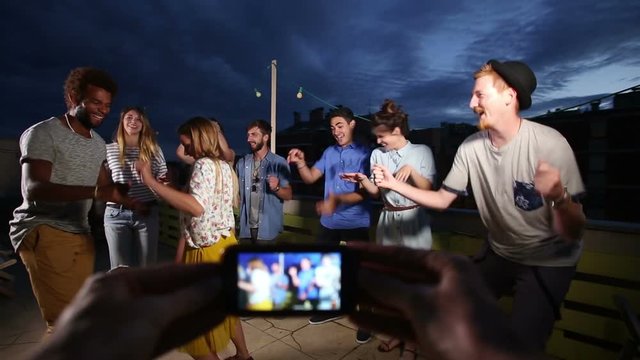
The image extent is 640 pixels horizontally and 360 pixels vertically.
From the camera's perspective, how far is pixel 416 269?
76 cm

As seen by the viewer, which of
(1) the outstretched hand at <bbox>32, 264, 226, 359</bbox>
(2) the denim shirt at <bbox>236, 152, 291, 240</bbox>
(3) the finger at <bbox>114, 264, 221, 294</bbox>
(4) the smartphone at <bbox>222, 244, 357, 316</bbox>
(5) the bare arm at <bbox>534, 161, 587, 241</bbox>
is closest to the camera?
(1) the outstretched hand at <bbox>32, 264, 226, 359</bbox>

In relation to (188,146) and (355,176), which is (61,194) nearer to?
(188,146)

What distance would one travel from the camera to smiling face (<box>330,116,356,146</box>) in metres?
3.70

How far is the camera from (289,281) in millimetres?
848

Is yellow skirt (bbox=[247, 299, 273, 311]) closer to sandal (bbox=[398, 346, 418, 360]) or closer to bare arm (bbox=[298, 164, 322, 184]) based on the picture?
sandal (bbox=[398, 346, 418, 360])

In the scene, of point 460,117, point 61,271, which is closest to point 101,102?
point 61,271

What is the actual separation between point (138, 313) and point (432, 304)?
0.59 meters

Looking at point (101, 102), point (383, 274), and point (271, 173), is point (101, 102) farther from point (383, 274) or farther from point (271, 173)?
point (383, 274)

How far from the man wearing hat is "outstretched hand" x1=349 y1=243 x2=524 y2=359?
130 centimetres

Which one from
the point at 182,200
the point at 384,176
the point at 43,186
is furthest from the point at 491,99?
the point at 43,186

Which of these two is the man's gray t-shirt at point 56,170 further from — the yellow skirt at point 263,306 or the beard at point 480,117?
the beard at point 480,117

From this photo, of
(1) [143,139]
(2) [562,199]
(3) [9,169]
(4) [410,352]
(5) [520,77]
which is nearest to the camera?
(2) [562,199]

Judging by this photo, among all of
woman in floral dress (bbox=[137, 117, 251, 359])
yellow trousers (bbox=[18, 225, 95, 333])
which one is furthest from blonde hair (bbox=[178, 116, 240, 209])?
yellow trousers (bbox=[18, 225, 95, 333])

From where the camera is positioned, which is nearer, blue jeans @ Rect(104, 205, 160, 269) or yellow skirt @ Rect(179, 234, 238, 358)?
yellow skirt @ Rect(179, 234, 238, 358)
